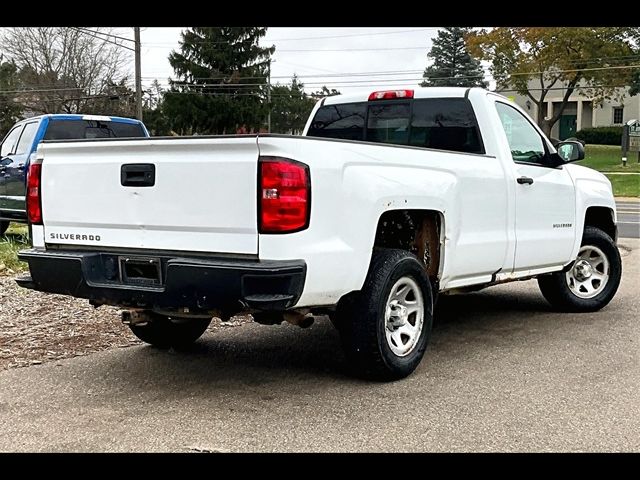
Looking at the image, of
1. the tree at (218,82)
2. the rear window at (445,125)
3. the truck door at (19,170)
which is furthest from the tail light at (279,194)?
the tree at (218,82)

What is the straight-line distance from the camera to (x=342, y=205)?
14.4 ft

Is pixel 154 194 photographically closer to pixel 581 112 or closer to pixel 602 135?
pixel 602 135

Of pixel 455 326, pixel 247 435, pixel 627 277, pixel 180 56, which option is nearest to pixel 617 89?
pixel 180 56

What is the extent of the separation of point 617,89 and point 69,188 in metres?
46.6

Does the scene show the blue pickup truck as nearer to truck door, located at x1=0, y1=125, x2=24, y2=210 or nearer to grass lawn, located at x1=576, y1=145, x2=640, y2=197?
truck door, located at x1=0, y1=125, x2=24, y2=210

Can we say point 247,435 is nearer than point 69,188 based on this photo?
Yes

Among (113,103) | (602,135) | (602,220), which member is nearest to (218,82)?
(113,103)

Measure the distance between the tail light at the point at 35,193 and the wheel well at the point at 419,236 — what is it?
2.32 m

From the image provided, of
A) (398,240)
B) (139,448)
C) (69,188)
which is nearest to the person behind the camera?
(139,448)

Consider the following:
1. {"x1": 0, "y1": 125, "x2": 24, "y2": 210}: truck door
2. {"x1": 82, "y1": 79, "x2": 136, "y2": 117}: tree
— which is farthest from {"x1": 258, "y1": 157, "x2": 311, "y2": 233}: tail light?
{"x1": 82, "y1": 79, "x2": 136, "y2": 117}: tree

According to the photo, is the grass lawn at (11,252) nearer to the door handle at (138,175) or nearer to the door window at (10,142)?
the door window at (10,142)

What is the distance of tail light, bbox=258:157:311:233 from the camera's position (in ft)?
13.4

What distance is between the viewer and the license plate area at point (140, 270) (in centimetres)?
442

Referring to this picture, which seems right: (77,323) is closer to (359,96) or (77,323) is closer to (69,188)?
(69,188)
